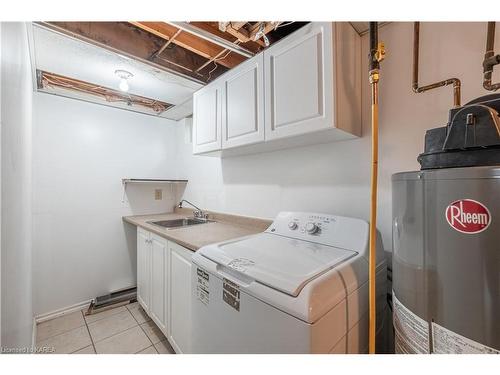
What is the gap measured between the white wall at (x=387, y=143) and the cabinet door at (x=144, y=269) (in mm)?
1111

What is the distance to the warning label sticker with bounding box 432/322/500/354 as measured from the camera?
1.63ft

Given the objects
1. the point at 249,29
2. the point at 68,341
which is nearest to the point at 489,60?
the point at 249,29

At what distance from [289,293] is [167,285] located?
1.30 m

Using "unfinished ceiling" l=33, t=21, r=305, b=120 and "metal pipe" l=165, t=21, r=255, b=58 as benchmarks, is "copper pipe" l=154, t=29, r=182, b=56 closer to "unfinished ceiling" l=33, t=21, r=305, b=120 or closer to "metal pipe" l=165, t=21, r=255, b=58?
"unfinished ceiling" l=33, t=21, r=305, b=120

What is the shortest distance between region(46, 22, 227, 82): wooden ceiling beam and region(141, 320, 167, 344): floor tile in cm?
226

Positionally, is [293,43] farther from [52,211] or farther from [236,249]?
[52,211]

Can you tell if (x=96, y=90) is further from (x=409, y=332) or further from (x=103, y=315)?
(x=409, y=332)

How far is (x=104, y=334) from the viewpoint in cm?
189

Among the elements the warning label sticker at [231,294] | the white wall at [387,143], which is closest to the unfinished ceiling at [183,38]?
the white wall at [387,143]

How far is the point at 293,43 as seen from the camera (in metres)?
1.19
